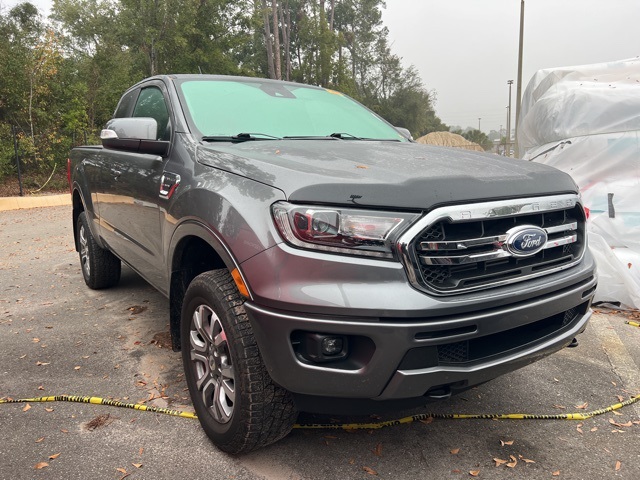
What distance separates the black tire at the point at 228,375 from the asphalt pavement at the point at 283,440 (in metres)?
0.18

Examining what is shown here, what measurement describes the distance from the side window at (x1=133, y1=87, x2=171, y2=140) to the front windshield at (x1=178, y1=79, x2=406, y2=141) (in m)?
0.17

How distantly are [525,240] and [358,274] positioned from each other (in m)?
0.75

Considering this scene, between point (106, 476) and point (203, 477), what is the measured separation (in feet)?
1.37

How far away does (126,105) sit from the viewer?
14.2ft

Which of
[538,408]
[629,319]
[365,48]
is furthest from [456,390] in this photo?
[365,48]

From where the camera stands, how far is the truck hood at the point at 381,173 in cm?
189

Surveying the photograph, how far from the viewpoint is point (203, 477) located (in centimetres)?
218

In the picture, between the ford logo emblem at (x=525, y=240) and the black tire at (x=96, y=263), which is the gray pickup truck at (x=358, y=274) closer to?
the ford logo emblem at (x=525, y=240)

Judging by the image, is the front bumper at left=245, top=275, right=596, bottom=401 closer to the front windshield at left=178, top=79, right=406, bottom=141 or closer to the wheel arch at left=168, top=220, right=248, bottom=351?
the wheel arch at left=168, top=220, right=248, bottom=351

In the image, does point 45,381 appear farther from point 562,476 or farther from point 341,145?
point 562,476

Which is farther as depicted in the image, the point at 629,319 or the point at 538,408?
the point at 629,319

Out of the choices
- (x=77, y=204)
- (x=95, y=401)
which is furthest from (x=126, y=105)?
(x=95, y=401)

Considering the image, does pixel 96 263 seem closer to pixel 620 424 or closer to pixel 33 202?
pixel 620 424

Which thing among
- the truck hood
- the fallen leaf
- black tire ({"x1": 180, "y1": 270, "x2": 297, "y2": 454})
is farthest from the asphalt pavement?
the truck hood
